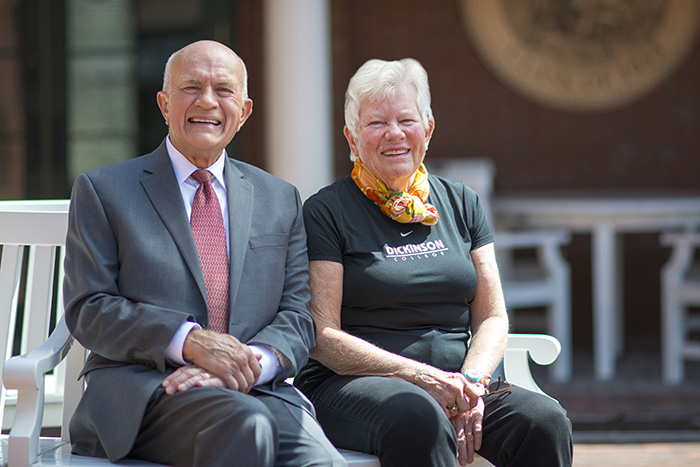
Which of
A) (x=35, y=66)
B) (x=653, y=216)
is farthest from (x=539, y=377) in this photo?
(x=35, y=66)

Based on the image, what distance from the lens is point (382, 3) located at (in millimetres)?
6152

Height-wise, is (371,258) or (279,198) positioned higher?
(279,198)

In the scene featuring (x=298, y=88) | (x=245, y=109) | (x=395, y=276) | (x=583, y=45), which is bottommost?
(x=395, y=276)

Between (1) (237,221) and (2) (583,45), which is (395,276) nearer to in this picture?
(1) (237,221)

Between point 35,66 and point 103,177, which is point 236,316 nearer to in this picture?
point 103,177

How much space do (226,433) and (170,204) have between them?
0.60 m

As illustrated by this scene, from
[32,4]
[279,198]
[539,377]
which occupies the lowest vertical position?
[539,377]

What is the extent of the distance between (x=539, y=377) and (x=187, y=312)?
10.6 ft

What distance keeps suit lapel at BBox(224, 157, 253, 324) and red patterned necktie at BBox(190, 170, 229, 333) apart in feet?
0.08

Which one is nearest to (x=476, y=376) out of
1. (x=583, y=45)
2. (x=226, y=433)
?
(x=226, y=433)

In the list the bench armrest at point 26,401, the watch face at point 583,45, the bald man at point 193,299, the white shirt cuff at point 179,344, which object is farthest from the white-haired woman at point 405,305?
the watch face at point 583,45

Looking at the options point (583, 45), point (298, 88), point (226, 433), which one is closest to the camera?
point (226, 433)

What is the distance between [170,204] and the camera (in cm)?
220

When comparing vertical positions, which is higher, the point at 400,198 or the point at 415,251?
the point at 400,198
